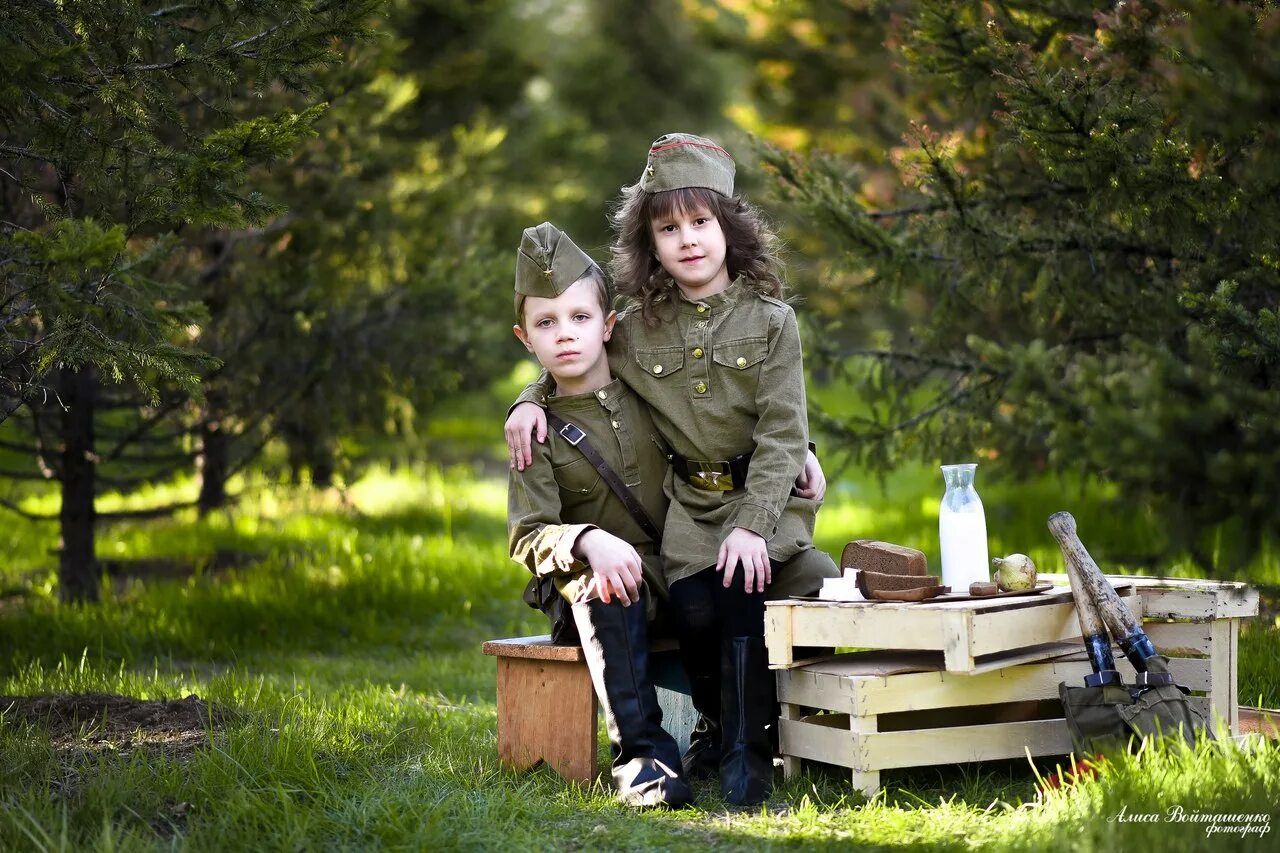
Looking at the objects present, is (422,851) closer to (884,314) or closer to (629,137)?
(884,314)

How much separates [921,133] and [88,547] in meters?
4.57

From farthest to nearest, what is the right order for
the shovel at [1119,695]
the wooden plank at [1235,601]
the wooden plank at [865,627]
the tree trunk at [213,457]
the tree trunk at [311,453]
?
the tree trunk at [311,453], the tree trunk at [213,457], the wooden plank at [1235,601], the wooden plank at [865,627], the shovel at [1119,695]

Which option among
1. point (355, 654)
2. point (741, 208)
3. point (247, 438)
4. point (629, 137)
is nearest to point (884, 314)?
point (629, 137)

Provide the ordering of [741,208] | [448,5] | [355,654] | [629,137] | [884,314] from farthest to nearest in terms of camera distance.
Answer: [629,137]
[884,314]
[448,5]
[355,654]
[741,208]

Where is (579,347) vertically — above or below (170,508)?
above

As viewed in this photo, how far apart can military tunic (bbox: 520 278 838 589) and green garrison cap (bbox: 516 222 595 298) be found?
0.30 m

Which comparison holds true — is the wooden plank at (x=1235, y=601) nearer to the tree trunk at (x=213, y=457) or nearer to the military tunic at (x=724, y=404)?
the military tunic at (x=724, y=404)

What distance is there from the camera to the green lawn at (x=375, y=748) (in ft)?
8.89

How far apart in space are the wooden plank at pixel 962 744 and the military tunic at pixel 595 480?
2.43 feet

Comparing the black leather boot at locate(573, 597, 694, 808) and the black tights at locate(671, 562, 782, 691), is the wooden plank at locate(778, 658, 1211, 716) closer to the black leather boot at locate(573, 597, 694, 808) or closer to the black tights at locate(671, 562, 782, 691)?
the black tights at locate(671, 562, 782, 691)

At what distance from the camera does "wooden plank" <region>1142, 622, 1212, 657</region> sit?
340 centimetres

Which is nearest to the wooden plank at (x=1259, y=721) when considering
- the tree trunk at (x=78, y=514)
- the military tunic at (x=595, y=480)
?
the military tunic at (x=595, y=480)

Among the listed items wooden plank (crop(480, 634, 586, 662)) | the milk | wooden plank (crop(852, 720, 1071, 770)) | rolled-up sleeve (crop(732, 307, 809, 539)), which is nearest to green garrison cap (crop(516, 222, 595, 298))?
rolled-up sleeve (crop(732, 307, 809, 539))

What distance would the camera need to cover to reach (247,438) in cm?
720
